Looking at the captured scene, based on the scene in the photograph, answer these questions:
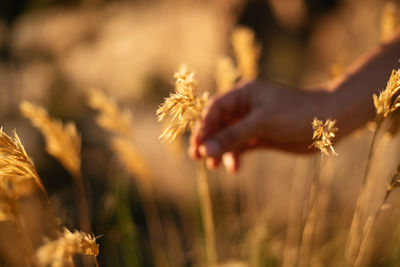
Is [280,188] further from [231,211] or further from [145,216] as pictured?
[145,216]

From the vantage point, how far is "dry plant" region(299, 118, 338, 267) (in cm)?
64

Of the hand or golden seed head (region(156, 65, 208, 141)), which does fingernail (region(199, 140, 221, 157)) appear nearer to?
the hand

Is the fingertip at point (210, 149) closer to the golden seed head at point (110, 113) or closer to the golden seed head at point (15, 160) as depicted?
the golden seed head at point (110, 113)

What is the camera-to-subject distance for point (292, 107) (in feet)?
3.78

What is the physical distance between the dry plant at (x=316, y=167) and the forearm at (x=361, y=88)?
0.21 ft

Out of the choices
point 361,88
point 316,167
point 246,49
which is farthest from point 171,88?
point 316,167

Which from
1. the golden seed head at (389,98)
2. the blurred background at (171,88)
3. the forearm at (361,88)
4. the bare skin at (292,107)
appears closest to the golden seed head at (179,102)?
the bare skin at (292,107)

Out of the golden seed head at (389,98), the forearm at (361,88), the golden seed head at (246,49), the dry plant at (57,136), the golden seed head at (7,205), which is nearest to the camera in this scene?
the golden seed head at (389,98)

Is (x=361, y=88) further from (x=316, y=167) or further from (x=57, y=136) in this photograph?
(x=57, y=136)

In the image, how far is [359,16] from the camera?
3547mm

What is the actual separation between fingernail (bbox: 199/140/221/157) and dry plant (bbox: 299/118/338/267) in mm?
352

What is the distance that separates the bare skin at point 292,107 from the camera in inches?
42.9

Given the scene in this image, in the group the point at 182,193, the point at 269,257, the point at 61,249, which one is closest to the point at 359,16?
the point at 182,193

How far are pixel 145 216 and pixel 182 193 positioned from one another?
1.46 feet
